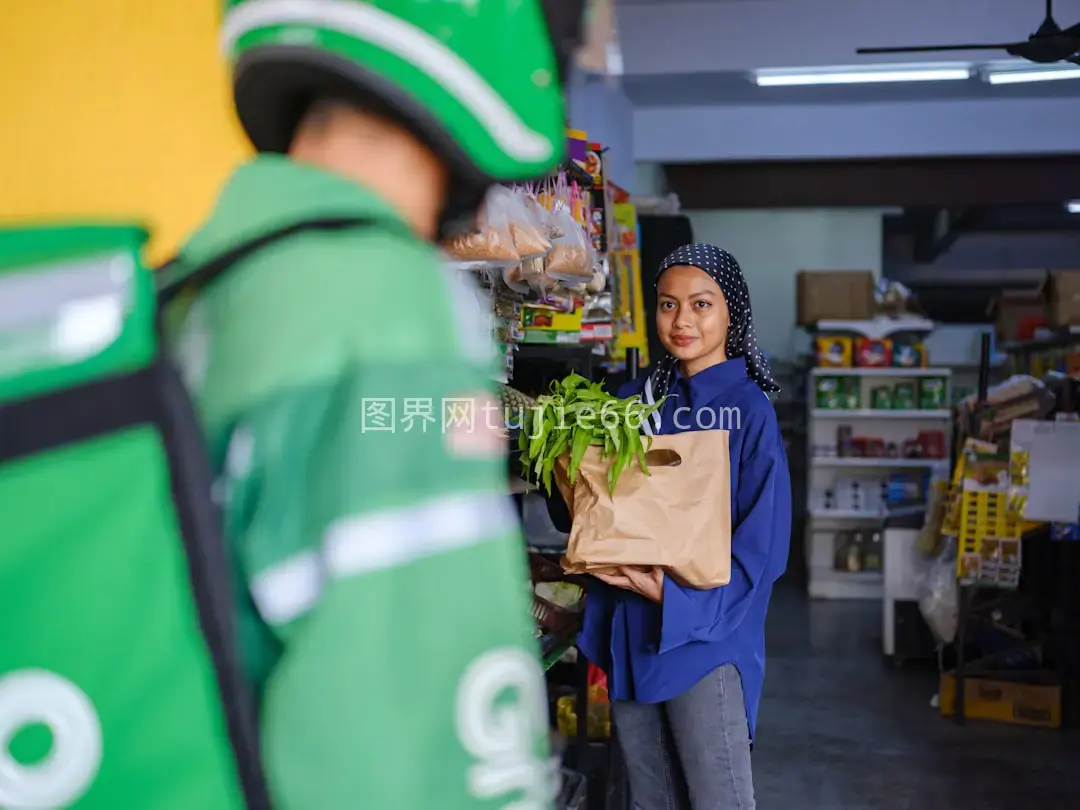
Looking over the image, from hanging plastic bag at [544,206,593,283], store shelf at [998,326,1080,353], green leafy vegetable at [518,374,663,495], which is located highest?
hanging plastic bag at [544,206,593,283]

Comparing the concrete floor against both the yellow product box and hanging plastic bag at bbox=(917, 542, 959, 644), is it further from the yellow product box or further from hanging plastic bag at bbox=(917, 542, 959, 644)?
the yellow product box

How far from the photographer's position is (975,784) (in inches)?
177

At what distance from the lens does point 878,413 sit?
9680mm

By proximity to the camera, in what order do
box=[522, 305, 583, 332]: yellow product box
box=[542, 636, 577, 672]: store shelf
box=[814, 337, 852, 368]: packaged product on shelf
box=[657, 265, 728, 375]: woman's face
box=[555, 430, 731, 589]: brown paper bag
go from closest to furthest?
box=[555, 430, 731, 589]: brown paper bag < box=[657, 265, 728, 375]: woman's face < box=[542, 636, 577, 672]: store shelf < box=[522, 305, 583, 332]: yellow product box < box=[814, 337, 852, 368]: packaged product on shelf

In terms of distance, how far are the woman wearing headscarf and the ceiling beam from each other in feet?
25.3

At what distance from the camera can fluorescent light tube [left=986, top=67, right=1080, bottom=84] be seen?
8281 millimetres

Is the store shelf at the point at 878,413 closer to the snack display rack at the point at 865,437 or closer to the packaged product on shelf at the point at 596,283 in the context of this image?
the snack display rack at the point at 865,437

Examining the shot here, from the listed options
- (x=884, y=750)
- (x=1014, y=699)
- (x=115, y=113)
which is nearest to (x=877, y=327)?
(x=1014, y=699)

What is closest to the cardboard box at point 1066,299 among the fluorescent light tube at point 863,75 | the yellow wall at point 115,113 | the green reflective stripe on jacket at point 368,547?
the fluorescent light tube at point 863,75

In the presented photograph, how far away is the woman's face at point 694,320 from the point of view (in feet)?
8.80

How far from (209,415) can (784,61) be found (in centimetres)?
830

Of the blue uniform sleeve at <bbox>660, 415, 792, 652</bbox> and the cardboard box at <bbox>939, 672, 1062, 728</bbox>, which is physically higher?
the blue uniform sleeve at <bbox>660, 415, 792, 652</bbox>

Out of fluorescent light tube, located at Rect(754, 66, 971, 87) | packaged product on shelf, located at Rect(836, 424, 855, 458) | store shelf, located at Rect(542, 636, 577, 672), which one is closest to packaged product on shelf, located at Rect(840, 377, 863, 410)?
packaged product on shelf, located at Rect(836, 424, 855, 458)

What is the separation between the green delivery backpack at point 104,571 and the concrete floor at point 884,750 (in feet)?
13.2
